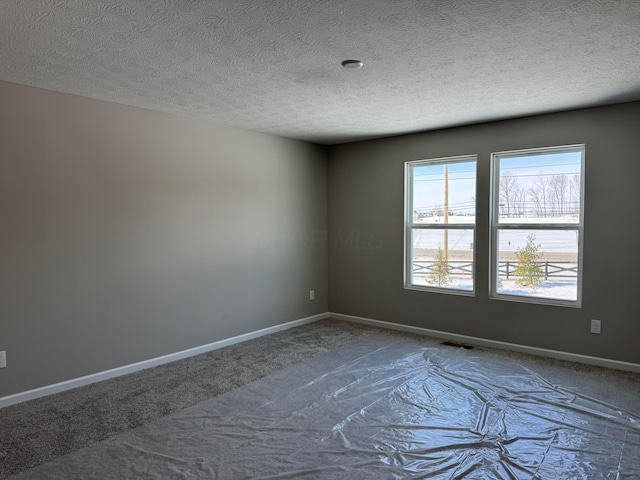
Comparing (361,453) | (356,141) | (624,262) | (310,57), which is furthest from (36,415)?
(624,262)

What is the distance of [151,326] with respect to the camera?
3.97 m

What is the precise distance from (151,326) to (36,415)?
46.1 inches

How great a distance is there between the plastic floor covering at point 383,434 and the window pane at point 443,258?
53.4 inches

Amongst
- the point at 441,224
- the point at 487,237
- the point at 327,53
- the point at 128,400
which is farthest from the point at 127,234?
the point at 487,237

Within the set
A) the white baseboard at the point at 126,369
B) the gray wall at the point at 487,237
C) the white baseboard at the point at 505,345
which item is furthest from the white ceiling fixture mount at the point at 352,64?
the white baseboard at the point at 505,345

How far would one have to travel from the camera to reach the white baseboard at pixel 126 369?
10.5ft

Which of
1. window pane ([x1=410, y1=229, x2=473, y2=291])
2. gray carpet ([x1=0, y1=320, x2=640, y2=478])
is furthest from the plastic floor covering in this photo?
window pane ([x1=410, y1=229, x2=473, y2=291])

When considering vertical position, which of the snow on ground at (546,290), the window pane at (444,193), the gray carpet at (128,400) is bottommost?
the gray carpet at (128,400)

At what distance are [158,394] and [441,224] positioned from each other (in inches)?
138

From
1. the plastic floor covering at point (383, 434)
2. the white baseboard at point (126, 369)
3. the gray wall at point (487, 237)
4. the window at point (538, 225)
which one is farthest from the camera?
the window at point (538, 225)

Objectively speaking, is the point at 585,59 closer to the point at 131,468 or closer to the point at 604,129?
the point at 604,129

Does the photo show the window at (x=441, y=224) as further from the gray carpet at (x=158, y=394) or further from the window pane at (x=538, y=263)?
the gray carpet at (x=158, y=394)

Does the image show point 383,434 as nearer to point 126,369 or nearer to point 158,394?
point 158,394

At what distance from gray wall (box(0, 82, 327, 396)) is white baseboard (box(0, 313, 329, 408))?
0.05 m
